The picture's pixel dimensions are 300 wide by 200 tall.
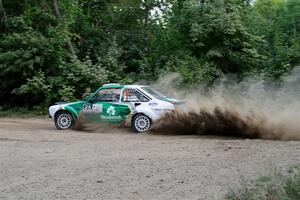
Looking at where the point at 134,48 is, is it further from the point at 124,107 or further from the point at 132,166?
the point at 132,166

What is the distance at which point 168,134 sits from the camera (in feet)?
47.6

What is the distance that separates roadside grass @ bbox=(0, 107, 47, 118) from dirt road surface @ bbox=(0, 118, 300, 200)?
9.70 meters

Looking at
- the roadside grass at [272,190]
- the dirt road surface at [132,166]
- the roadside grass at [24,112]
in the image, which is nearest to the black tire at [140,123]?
the dirt road surface at [132,166]

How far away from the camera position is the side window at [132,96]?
1495 centimetres

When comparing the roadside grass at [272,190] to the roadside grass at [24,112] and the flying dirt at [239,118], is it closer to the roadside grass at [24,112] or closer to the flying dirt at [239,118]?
the flying dirt at [239,118]

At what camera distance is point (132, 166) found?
8.94 metres

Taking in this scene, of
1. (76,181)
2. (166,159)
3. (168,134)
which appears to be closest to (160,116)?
(168,134)

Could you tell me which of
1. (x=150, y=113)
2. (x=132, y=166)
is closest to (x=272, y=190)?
(x=132, y=166)

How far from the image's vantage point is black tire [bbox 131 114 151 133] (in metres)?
14.7

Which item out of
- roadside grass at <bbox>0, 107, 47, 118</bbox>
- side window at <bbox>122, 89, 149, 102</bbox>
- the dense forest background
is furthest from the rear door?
roadside grass at <bbox>0, 107, 47, 118</bbox>

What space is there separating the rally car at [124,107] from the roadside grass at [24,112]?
696 cm

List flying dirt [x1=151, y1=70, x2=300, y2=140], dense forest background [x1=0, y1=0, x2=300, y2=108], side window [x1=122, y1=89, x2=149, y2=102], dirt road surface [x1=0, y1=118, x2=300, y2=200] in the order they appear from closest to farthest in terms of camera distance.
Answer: dirt road surface [x1=0, y1=118, x2=300, y2=200], flying dirt [x1=151, y1=70, x2=300, y2=140], side window [x1=122, y1=89, x2=149, y2=102], dense forest background [x1=0, y1=0, x2=300, y2=108]

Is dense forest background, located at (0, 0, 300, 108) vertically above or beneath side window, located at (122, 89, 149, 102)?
above

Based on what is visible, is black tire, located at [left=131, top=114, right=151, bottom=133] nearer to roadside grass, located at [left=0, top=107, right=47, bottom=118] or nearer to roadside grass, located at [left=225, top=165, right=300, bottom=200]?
roadside grass, located at [left=225, top=165, right=300, bottom=200]
